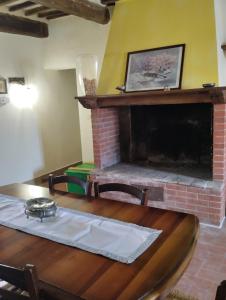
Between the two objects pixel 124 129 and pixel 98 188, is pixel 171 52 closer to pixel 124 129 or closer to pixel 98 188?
pixel 124 129

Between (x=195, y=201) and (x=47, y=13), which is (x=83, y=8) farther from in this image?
(x=195, y=201)

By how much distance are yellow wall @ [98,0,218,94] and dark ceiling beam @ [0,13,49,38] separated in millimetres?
1324

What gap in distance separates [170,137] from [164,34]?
4.13 feet

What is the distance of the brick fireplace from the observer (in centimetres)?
292

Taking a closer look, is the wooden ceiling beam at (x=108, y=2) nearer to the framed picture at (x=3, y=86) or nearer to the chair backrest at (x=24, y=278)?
the framed picture at (x=3, y=86)

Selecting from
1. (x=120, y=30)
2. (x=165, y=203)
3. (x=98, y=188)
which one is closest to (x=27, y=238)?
(x=98, y=188)

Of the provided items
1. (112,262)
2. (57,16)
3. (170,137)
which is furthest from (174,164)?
(57,16)

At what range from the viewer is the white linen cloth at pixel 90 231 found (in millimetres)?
1332

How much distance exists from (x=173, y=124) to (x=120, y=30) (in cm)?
137

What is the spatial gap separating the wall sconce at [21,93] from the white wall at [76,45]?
54 centimetres

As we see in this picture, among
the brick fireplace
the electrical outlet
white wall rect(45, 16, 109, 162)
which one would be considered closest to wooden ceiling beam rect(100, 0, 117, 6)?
white wall rect(45, 16, 109, 162)

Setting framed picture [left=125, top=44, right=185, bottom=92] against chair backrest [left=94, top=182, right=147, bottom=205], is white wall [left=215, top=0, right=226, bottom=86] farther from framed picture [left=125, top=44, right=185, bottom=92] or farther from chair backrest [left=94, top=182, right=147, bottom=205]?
chair backrest [left=94, top=182, right=147, bottom=205]

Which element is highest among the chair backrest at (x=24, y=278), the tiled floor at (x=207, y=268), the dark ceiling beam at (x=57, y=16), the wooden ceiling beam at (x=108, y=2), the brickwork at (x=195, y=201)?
the dark ceiling beam at (x=57, y=16)

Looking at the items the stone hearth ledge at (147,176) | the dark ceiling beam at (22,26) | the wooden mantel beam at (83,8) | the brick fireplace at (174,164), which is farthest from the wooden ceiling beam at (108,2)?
the stone hearth ledge at (147,176)
